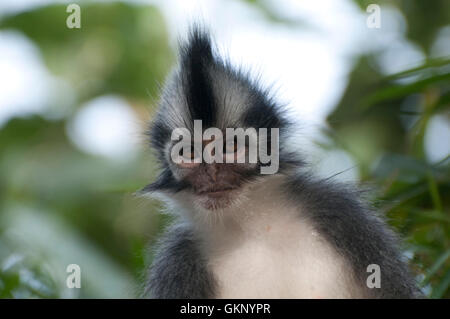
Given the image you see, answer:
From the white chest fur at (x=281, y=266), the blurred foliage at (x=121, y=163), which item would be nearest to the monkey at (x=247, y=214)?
the white chest fur at (x=281, y=266)

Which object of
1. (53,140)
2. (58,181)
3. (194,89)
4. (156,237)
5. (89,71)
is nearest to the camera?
(194,89)

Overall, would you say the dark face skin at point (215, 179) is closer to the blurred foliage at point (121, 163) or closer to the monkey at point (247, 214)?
the monkey at point (247, 214)

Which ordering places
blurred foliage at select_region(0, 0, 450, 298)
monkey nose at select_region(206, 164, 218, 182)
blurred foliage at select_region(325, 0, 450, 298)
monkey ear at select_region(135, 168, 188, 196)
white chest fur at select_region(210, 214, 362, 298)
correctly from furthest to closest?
blurred foliage at select_region(0, 0, 450, 298)
blurred foliage at select_region(325, 0, 450, 298)
monkey ear at select_region(135, 168, 188, 196)
white chest fur at select_region(210, 214, 362, 298)
monkey nose at select_region(206, 164, 218, 182)

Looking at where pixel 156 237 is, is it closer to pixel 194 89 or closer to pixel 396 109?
pixel 194 89

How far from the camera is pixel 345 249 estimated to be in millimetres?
3342

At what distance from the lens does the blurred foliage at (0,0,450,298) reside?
4.20 metres

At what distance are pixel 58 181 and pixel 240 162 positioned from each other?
3.70 metres

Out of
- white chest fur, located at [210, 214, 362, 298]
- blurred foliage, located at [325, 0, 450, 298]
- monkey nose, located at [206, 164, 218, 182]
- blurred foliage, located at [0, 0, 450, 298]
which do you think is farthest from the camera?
blurred foliage, located at [0, 0, 450, 298]

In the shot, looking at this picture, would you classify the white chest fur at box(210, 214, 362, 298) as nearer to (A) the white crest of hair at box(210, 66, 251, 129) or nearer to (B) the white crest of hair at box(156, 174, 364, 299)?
(B) the white crest of hair at box(156, 174, 364, 299)

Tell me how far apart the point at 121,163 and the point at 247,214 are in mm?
3617

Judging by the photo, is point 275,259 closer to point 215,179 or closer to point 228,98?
point 215,179

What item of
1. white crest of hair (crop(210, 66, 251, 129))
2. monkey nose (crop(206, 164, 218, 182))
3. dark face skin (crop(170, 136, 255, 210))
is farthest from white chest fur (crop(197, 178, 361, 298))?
white crest of hair (crop(210, 66, 251, 129))
